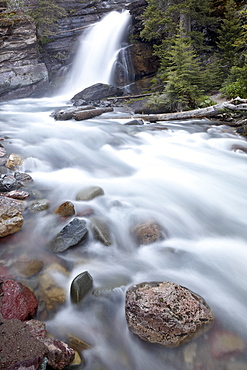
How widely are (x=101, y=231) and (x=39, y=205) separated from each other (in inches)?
51.2

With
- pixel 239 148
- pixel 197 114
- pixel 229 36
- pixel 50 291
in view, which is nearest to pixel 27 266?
pixel 50 291

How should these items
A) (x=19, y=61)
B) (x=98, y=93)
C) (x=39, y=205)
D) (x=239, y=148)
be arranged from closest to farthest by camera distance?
(x=39, y=205)
(x=239, y=148)
(x=98, y=93)
(x=19, y=61)

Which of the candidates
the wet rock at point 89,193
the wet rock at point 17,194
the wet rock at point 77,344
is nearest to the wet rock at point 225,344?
the wet rock at point 77,344

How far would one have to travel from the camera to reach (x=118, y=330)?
2.20m

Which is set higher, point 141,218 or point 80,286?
point 80,286

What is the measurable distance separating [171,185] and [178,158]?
1.82 metres

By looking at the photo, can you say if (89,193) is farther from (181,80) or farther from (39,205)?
(181,80)

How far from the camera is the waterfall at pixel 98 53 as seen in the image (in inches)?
787

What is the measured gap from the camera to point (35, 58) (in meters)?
19.2

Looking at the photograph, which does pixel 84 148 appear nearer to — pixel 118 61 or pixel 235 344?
pixel 235 344

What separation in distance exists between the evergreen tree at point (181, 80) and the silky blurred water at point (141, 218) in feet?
8.56

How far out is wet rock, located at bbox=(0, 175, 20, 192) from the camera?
4277mm

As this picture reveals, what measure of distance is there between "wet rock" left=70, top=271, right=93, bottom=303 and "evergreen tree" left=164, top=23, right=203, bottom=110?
8755 millimetres

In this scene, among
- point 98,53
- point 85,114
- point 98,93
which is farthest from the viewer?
point 98,53
